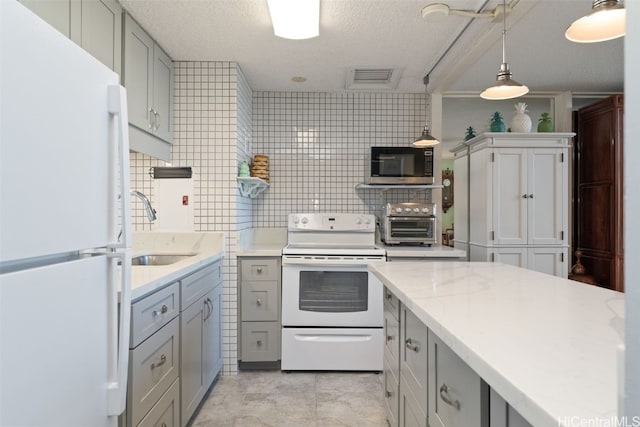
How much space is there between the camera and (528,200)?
300 centimetres

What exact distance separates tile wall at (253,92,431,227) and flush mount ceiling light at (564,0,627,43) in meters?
2.22

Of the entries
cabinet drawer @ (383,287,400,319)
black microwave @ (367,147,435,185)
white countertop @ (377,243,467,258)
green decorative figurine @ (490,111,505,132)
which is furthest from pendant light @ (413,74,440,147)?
cabinet drawer @ (383,287,400,319)

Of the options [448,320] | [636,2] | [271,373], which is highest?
[636,2]

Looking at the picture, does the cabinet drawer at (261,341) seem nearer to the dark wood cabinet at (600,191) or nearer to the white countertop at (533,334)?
the white countertop at (533,334)

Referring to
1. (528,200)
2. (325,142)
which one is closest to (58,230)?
(325,142)

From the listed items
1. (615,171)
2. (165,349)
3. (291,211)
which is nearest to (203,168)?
(291,211)

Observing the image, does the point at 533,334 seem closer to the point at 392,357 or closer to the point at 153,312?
the point at 392,357

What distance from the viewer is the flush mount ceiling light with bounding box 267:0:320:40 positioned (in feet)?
6.27

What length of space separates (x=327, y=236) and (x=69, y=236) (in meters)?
2.50

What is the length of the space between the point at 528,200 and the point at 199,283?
255 centimetres

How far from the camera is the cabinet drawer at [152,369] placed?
1.37 m

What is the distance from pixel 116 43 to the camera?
1990 mm

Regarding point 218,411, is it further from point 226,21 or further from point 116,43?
point 226,21

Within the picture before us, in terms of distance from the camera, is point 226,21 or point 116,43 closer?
point 116,43
